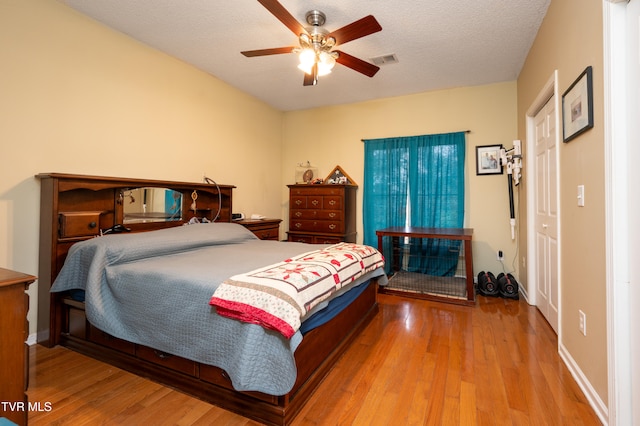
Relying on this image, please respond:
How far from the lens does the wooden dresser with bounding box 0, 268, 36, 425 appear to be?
3.59ft

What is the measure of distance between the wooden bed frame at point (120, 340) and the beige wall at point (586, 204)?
4.74 feet

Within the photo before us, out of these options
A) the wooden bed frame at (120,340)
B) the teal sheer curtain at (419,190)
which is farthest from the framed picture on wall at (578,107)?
the teal sheer curtain at (419,190)

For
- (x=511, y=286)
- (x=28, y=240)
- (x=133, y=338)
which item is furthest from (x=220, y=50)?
(x=511, y=286)

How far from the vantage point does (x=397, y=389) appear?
1742 mm

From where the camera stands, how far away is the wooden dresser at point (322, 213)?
13.8 feet

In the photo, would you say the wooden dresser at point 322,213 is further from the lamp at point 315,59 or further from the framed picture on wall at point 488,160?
the lamp at point 315,59

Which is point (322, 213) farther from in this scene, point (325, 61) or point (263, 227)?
point (325, 61)

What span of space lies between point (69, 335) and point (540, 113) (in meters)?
4.49

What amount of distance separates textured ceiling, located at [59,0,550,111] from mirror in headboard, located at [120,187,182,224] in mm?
1522

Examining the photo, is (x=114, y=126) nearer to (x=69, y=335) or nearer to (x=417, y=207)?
(x=69, y=335)

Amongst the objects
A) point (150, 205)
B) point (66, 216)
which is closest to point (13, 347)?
point (66, 216)

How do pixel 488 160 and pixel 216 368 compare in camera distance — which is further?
pixel 488 160

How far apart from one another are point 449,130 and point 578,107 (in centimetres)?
242

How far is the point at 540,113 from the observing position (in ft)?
9.29
